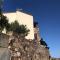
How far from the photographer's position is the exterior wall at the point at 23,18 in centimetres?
5219

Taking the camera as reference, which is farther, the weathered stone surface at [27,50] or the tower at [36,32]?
the tower at [36,32]

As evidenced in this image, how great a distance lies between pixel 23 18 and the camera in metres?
53.5

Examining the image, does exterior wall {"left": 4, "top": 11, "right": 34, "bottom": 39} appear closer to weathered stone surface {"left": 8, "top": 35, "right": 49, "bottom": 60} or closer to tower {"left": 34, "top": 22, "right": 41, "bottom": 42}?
tower {"left": 34, "top": 22, "right": 41, "bottom": 42}

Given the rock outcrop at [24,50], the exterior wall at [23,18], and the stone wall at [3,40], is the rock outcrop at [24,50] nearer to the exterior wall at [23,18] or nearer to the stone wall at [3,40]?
the stone wall at [3,40]

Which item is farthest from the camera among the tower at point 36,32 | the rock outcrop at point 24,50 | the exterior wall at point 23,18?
the tower at point 36,32

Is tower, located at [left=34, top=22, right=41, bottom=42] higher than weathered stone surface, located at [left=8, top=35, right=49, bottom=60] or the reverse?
higher

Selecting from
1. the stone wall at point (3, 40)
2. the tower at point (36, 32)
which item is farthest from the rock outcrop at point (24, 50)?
the tower at point (36, 32)

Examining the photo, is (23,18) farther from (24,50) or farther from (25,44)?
(24,50)

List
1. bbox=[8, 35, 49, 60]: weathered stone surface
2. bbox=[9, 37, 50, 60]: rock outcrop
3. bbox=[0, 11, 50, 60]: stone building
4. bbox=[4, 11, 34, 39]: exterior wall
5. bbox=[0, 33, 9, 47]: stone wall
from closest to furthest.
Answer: bbox=[0, 33, 9, 47]: stone wall < bbox=[0, 11, 50, 60]: stone building < bbox=[9, 37, 50, 60]: rock outcrop < bbox=[8, 35, 49, 60]: weathered stone surface < bbox=[4, 11, 34, 39]: exterior wall

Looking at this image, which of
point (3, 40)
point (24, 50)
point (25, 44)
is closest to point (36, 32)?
point (25, 44)

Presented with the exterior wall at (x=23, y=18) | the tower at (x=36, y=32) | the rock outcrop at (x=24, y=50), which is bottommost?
the rock outcrop at (x=24, y=50)

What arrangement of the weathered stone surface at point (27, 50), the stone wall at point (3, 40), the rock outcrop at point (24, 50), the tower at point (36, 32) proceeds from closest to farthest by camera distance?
the stone wall at point (3, 40)
the rock outcrop at point (24, 50)
the weathered stone surface at point (27, 50)
the tower at point (36, 32)

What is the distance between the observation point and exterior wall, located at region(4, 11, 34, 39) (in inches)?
2055

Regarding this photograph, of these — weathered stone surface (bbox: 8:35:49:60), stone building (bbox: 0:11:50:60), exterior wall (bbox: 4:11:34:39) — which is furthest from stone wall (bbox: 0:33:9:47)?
exterior wall (bbox: 4:11:34:39)
